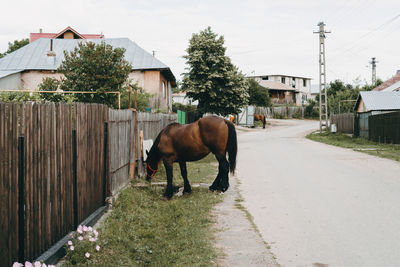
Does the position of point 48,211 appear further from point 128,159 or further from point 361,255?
point 128,159

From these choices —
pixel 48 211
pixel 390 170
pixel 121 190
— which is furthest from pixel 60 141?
pixel 390 170

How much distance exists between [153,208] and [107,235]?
2230mm

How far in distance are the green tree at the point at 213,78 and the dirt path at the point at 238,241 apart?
25785 mm

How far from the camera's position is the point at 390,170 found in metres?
13.4

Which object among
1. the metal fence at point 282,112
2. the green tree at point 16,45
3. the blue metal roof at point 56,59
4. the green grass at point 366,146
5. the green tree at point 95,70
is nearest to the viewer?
the green grass at point 366,146

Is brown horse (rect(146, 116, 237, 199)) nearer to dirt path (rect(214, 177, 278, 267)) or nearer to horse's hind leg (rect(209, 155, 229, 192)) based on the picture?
horse's hind leg (rect(209, 155, 229, 192))

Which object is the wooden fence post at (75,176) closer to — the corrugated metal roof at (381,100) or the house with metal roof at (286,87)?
the corrugated metal roof at (381,100)

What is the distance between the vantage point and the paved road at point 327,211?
537cm

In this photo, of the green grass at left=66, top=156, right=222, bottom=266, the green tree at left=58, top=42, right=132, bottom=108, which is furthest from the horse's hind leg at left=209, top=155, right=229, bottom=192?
the green tree at left=58, top=42, right=132, bottom=108

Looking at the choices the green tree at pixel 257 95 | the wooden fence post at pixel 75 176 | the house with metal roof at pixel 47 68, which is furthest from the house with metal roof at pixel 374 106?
the green tree at pixel 257 95

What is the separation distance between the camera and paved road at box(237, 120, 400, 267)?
17.6 feet

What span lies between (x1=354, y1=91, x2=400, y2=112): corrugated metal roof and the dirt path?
27490 millimetres

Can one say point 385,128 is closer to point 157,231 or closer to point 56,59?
point 157,231

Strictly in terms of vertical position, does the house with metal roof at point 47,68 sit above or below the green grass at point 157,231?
above
